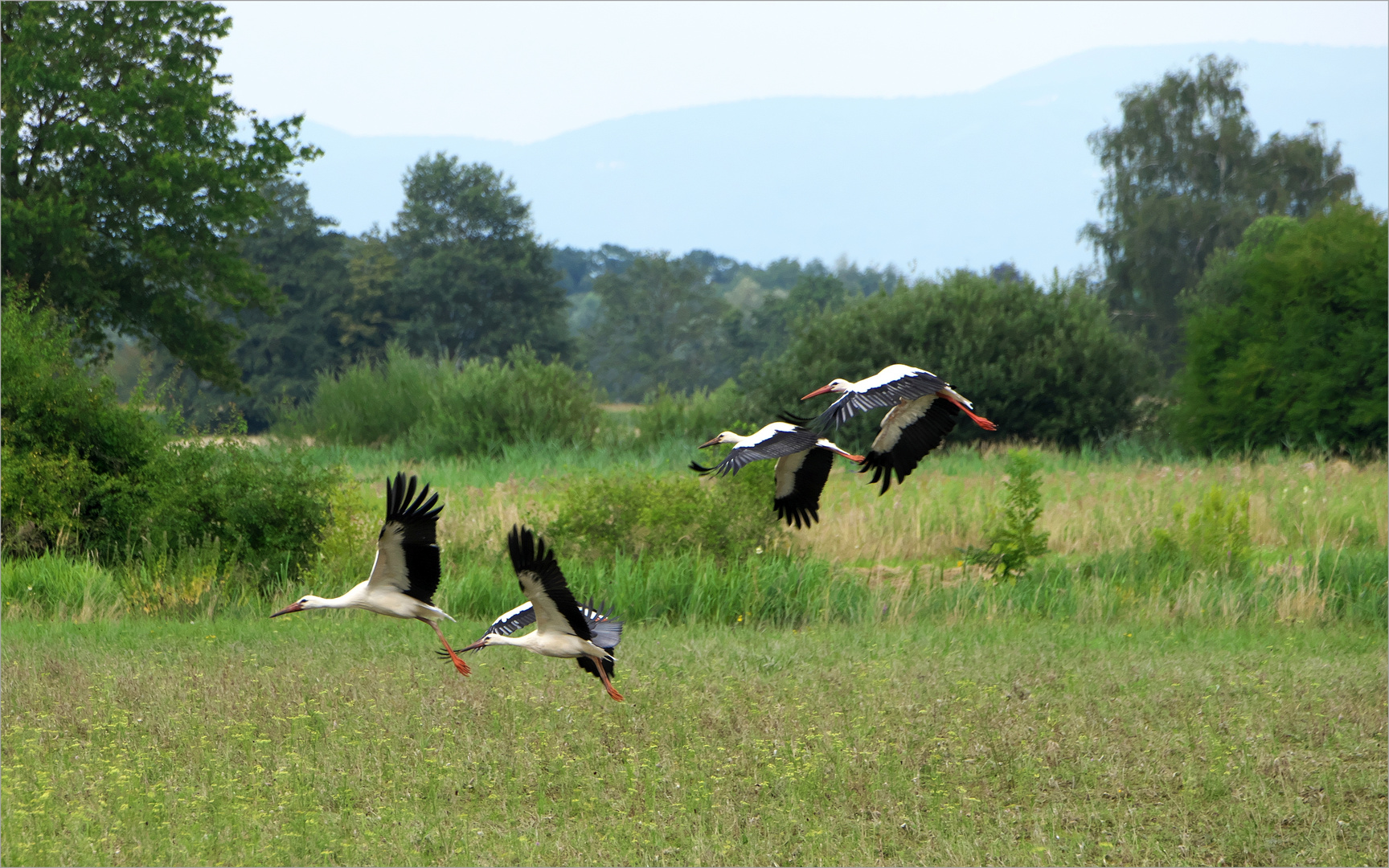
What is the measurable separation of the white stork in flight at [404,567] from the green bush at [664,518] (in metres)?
11.1

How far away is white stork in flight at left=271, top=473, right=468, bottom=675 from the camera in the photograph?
170 centimetres

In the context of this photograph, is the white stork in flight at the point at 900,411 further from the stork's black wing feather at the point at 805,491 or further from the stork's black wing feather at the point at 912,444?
the stork's black wing feather at the point at 805,491

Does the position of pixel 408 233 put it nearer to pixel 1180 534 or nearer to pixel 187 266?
pixel 187 266

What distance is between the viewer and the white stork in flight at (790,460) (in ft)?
5.34

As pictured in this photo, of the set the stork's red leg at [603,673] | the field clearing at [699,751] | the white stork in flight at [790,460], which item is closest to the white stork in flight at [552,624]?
the stork's red leg at [603,673]

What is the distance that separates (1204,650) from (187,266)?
25.3 m

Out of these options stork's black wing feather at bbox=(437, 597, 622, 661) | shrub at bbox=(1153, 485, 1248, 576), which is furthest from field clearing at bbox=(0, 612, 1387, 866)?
stork's black wing feather at bbox=(437, 597, 622, 661)

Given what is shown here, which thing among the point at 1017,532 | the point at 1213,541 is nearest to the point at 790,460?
the point at 1017,532

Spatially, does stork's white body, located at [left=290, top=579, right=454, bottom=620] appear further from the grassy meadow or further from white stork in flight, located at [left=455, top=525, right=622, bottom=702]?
the grassy meadow

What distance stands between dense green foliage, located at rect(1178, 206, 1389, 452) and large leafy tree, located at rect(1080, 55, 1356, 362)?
18.2 m

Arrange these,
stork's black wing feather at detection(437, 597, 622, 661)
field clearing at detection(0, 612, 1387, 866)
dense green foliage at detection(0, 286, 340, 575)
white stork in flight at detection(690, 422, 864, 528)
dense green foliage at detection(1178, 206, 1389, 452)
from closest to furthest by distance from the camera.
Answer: white stork in flight at detection(690, 422, 864, 528)
stork's black wing feather at detection(437, 597, 622, 661)
field clearing at detection(0, 612, 1387, 866)
dense green foliage at detection(0, 286, 340, 575)
dense green foliage at detection(1178, 206, 1389, 452)

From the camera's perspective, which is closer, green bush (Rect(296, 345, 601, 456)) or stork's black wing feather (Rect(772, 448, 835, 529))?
stork's black wing feather (Rect(772, 448, 835, 529))

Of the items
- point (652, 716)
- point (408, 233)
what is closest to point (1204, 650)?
point (652, 716)

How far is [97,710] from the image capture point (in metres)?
9.03
